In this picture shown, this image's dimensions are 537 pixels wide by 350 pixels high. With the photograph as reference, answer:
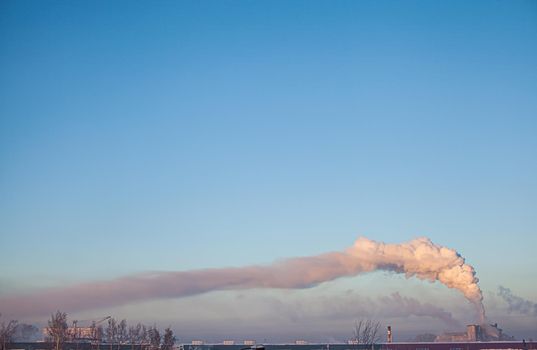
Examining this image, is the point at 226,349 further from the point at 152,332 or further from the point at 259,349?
the point at 259,349

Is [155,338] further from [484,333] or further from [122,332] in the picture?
[484,333]

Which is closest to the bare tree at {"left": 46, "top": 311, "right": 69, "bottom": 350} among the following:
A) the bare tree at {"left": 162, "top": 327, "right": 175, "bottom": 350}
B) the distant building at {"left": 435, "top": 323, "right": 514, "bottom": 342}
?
the bare tree at {"left": 162, "top": 327, "right": 175, "bottom": 350}

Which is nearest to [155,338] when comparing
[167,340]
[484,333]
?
[167,340]

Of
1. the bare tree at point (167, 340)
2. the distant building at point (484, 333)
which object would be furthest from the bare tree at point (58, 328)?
the distant building at point (484, 333)

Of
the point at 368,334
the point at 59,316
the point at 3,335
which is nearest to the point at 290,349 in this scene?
the point at 368,334

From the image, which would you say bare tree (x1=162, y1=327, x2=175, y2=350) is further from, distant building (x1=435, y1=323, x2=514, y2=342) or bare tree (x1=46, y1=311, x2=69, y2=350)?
distant building (x1=435, y1=323, x2=514, y2=342)

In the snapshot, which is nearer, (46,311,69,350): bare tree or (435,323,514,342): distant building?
(46,311,69,350): bare tree

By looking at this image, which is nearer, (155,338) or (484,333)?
(155,338)

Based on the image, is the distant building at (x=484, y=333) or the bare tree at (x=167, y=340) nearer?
the bare tree at (x=167, y=340)

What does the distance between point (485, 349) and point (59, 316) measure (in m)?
93.7

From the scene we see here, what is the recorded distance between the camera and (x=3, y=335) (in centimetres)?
10588

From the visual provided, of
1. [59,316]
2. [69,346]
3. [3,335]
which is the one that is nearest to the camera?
[3,335]

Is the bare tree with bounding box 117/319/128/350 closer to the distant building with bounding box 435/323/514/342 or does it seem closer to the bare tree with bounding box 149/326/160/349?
the bare tree with bounding box 149/326/160/349

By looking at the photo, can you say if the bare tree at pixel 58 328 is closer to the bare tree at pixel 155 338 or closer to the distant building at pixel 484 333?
the bare tree at pixel 155 338
